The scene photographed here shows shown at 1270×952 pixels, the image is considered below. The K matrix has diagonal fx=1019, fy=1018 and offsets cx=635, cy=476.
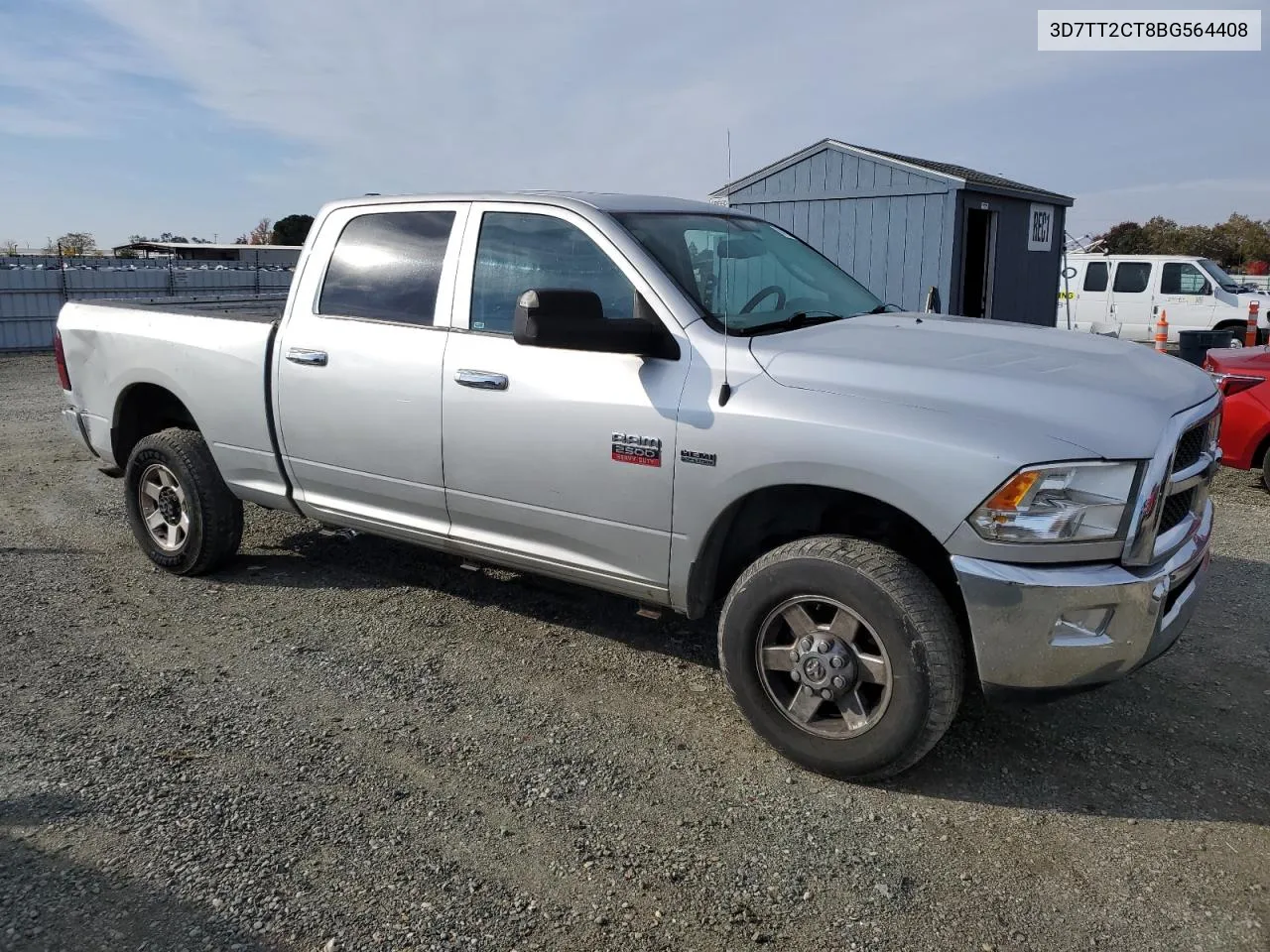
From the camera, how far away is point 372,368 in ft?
14.6

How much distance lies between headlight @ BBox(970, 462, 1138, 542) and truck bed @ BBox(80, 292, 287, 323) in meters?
3.55

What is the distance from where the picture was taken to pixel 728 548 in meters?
3.81

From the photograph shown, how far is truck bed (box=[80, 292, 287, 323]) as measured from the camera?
5211 mm

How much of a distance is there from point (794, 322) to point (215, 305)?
3.62 meters

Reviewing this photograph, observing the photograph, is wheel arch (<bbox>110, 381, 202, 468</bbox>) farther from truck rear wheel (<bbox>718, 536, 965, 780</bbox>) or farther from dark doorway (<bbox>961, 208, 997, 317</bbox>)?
dark doorway (<bbox>961, 208, 997, 317</bbox>)

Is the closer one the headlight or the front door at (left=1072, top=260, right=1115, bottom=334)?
the headlight

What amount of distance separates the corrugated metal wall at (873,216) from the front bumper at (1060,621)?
9535 millimetres

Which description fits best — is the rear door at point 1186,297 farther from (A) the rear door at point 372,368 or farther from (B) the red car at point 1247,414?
(A) the rear door at point 372,368

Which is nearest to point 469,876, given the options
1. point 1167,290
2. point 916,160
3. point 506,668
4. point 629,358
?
point 506,668

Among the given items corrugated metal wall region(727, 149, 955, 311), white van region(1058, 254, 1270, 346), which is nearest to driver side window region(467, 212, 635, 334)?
corrugated metal wall region(727, 149, 955, 311)

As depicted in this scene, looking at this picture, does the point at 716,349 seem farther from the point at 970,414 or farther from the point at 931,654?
the point at 931,654

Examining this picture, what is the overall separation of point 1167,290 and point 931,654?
17.6 m

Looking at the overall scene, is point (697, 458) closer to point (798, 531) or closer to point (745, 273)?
point (798, 531)

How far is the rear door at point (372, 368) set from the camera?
4.33 metres
